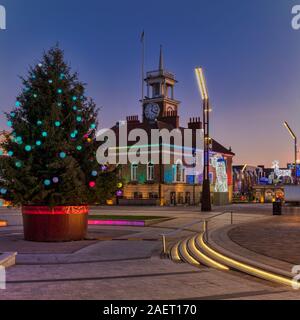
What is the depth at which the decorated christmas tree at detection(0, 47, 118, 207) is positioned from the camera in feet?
53.6

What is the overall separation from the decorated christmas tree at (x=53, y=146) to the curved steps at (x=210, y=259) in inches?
182

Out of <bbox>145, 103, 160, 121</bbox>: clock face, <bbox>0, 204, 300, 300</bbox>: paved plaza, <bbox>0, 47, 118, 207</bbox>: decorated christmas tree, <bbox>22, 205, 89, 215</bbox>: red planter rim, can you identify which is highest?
<bbox>145, 103, 160, 121</bbox>: clock face

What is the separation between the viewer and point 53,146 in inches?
651

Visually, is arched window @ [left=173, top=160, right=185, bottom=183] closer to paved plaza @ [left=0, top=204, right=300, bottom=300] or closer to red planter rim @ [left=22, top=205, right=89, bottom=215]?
red planter rim @ [left=22, top=205, right=89, bottom=215]

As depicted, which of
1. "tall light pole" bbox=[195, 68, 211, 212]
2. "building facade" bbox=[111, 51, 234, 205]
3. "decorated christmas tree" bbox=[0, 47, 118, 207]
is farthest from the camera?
"building facade" bbox=[111, 51, 234, 205]

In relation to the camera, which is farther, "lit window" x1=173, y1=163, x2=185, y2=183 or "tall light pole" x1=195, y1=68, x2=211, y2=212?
"lit window" x1=173, y1=163, x2=185, y2=183

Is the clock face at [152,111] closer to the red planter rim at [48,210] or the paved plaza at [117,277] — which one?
the red planter rim at [48,210]

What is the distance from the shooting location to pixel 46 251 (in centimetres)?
1432

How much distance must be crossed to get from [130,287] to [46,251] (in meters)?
6.21

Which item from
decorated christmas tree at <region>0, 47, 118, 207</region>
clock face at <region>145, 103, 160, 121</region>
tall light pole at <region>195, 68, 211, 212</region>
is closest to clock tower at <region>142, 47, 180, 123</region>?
clock face at <region>145, 103, 160, 121</region>

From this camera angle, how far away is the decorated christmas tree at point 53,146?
16.3 metres

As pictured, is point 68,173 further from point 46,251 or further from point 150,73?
point 150,73

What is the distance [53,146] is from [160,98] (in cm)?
5537
